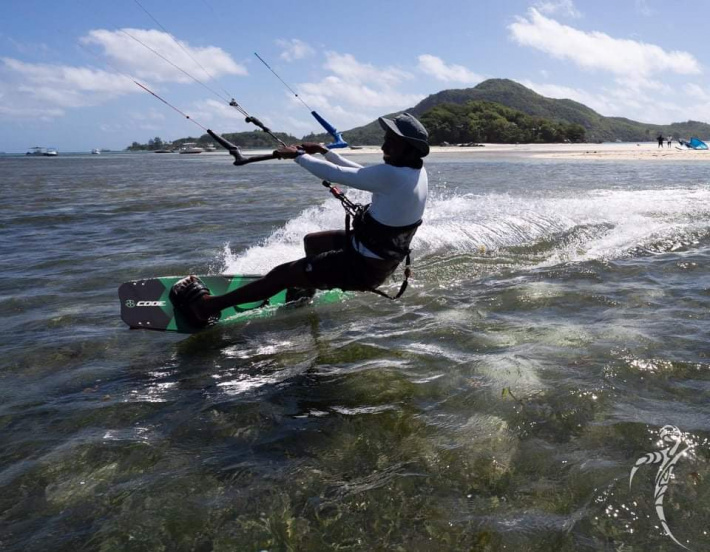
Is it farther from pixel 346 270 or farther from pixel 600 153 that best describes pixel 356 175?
pixel 600 153

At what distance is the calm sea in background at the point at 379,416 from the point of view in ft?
10.7

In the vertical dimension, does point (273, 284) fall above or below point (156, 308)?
above

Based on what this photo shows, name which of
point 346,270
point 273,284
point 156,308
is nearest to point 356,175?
point 346,270

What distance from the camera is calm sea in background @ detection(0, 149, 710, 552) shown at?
3.27 metres

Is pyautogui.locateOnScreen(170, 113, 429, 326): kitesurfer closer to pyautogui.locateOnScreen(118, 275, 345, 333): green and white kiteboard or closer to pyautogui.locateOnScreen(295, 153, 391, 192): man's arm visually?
pyautogui.locateOnScreen(295, 153, 391, 192): man's arm

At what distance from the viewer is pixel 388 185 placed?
4934 millimetres

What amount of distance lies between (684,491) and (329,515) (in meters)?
2.22

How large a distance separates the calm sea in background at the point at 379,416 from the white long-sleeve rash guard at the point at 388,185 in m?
1.53

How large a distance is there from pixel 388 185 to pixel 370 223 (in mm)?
495

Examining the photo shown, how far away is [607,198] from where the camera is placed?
16438mm

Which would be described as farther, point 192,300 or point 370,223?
point 192,300

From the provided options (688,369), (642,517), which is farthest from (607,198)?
(642,517)

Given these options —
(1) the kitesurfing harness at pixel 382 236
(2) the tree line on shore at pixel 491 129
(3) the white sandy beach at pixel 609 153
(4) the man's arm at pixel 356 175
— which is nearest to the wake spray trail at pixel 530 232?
(1) the kitesurfing harness at pixel 382 236

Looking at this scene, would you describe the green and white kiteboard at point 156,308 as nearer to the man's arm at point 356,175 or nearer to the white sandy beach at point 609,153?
the man's arm at point 356,175
